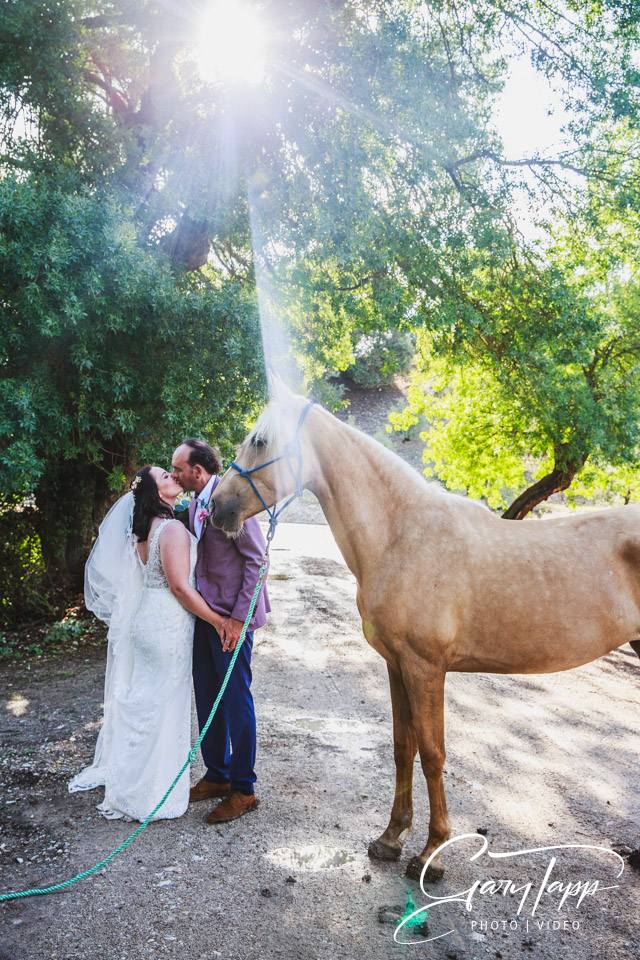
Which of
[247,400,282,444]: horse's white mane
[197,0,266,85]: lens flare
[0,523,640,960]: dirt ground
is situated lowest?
[0,523,640,960]: dirt ground

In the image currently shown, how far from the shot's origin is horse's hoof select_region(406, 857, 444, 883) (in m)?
2.93

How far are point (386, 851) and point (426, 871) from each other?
0.24 metres

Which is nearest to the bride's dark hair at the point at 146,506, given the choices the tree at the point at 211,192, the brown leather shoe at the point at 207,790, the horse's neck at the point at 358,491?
the horse's neck at the point at 358,491

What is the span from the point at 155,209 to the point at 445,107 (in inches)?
152

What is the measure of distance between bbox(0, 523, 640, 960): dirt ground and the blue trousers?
28cm

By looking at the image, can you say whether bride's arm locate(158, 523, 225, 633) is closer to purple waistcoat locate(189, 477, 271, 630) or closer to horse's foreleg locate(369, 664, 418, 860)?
purple waistcoat locate(189, 477, 271, 630)

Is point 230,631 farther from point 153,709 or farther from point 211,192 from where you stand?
point 211,192

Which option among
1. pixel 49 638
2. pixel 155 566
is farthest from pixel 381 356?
pixel 155 566

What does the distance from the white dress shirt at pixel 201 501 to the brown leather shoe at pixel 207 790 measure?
1623 millimetres

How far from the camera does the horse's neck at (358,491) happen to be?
3.00 m

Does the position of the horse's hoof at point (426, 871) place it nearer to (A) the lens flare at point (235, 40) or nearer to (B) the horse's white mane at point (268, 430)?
(B) the horse's white mane at point (268, 430)

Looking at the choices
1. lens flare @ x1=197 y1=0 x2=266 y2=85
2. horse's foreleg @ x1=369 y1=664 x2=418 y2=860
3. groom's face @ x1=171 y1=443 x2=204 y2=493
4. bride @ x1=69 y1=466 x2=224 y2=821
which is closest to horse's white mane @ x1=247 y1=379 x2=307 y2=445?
groom's face @ x1=171 y1=443 x2=204 y2=493

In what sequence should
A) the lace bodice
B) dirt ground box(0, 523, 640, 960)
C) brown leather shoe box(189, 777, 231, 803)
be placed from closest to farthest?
dirt ground box(0, 523, 640, 960)
the lace bodice
brown leather shoe box(189, 777, 231, 803)

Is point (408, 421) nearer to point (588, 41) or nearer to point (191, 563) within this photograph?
point (588, 41)
